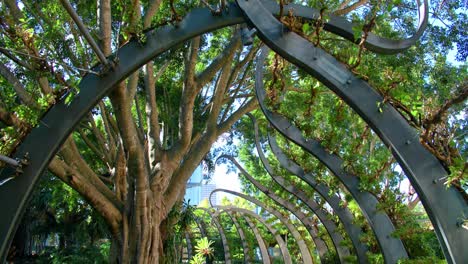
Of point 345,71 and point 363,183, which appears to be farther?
point 363,183

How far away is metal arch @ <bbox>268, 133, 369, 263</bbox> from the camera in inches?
334

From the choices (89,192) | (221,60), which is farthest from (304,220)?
(89,192)

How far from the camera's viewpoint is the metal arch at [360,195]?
675 centimetres

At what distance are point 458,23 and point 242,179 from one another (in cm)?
1224

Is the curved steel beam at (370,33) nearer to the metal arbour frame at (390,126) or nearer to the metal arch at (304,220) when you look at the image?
the metal arbour frame at (390,126)

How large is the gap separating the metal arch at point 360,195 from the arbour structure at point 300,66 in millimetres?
2475

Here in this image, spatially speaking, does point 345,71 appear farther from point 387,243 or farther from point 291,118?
point 387,243

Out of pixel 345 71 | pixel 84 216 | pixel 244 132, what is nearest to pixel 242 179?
pixel 244 132

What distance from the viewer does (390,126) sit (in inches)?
137

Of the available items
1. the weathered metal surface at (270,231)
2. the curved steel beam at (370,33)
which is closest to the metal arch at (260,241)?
the weathered metal surface at (270,231)

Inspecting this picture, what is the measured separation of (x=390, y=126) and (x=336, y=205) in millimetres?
5454

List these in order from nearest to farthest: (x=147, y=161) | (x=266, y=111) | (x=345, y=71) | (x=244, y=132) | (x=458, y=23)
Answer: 1. (x=345, y=71)
2. (x=266, y=111)
3. (x=458, y=23)
4. (x=147, y=161)
5. (x=244, y=132)

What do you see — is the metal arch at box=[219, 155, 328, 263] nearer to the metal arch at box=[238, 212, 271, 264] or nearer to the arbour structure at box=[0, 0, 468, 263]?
the metal arch at box=[238, 212, 271, 264]

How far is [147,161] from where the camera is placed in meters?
8.99
